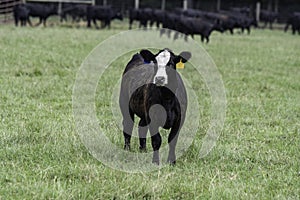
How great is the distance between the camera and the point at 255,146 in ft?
18.1

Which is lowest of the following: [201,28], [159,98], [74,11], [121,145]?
[74,11]

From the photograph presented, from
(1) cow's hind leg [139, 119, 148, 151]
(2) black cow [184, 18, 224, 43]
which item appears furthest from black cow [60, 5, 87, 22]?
(1) cow's hind leg [139, 119, 148, 151]

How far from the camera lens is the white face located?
14.6 ft

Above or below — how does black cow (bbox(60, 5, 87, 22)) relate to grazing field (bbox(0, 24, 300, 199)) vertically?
below

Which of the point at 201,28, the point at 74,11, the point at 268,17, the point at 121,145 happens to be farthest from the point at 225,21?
the point at 121,145

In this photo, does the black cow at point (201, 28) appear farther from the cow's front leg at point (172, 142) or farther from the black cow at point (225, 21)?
the cow's front leg at point (172, 142)

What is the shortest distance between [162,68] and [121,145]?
3.25 feet

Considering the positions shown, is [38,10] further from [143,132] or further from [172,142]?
[172,142]

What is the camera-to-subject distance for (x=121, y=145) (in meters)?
5.29

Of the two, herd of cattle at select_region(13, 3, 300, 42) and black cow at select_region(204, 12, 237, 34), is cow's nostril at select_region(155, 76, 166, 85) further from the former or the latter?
black cow at select_region(204, 12, 237, 34)

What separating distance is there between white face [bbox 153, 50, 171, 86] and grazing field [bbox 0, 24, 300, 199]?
2.20 feet

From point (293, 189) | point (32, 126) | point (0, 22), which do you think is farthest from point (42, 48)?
point (0, 22)

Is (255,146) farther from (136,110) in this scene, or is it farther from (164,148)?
(136,110)

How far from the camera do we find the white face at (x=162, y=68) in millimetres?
4461
